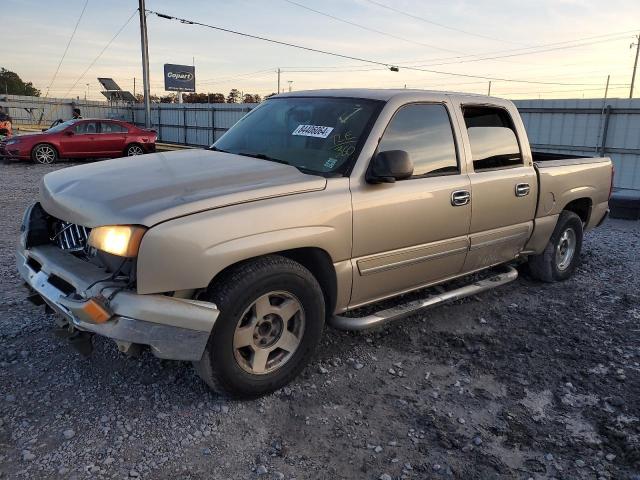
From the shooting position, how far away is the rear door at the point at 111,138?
55.3 feet

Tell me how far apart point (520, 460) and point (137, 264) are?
2200 millimetres

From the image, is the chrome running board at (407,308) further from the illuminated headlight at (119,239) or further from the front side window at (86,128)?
the front side window at (86,128)

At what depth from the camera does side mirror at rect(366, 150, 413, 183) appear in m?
3.40

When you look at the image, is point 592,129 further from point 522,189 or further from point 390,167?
point 390,167

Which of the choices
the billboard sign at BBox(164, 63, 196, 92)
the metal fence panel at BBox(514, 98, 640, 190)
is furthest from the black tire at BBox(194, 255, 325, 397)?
the billboard sign at BBox(164, 63, 196, 92)

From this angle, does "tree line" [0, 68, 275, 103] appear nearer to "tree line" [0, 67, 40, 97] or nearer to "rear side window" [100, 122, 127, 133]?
"tree line" [0, 67, 40, 97]

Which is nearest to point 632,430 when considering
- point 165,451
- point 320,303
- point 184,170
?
point 320,303

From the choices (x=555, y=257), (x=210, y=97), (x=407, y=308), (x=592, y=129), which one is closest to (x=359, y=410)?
(x=407, y=308)

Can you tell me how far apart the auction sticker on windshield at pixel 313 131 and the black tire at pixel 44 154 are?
14.5m

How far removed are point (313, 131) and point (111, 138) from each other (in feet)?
48.7

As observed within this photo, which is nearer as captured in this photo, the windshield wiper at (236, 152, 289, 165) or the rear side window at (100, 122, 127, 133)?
the windshield wiper at (236, 152, 289, 165)

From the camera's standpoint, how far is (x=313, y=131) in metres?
3.85

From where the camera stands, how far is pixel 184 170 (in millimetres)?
3479

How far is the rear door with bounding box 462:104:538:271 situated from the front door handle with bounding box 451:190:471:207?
3.4 inches
